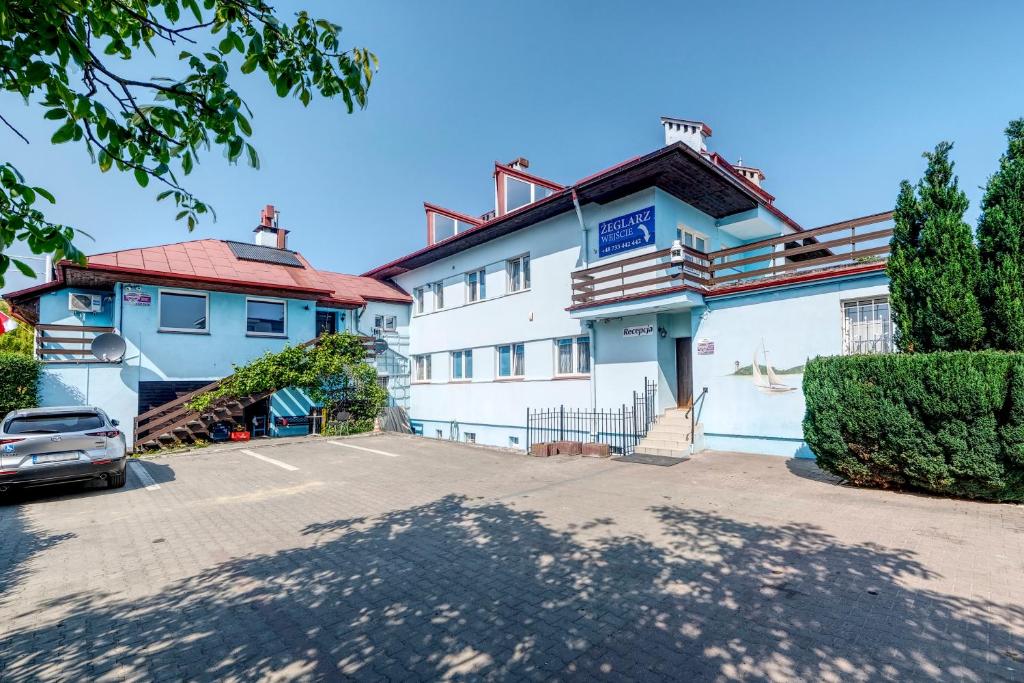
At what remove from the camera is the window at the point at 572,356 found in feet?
51.1

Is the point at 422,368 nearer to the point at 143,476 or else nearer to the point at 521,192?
the point at 521,192

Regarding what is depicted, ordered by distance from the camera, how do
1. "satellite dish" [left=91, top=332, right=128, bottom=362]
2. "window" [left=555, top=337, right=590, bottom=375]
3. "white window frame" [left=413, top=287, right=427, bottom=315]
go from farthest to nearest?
"white window frame" [left=413, top=287, right=427, bottom=315] < "window" [left=555, top=337, right=590, bottom=375] < "satellite dish" [left=91, top=332, right=128, bottom=362]

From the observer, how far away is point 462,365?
2061 centimetres

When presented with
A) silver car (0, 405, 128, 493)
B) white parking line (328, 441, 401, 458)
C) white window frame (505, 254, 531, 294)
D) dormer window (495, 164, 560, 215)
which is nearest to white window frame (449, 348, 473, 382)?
white window frame (505, 254, 531, 294)

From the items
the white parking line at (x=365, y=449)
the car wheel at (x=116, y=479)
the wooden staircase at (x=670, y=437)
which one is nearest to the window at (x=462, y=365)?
the white parking line at (x=365, y=449)

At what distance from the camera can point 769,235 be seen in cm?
1786

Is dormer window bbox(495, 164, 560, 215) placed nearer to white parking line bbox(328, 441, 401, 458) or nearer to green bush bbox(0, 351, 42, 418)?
white parking line bbox(328, 441, 401, 458)

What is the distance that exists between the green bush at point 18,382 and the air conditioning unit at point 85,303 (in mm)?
2308

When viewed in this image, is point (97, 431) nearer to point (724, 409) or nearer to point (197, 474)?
point (197, 474)

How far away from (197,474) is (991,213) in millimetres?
16083

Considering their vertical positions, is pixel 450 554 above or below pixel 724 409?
below

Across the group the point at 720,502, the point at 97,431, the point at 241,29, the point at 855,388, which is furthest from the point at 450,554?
the point at 97,431

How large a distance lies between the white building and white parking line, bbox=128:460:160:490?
10559 mm

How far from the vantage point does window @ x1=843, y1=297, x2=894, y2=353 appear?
10141 mm
